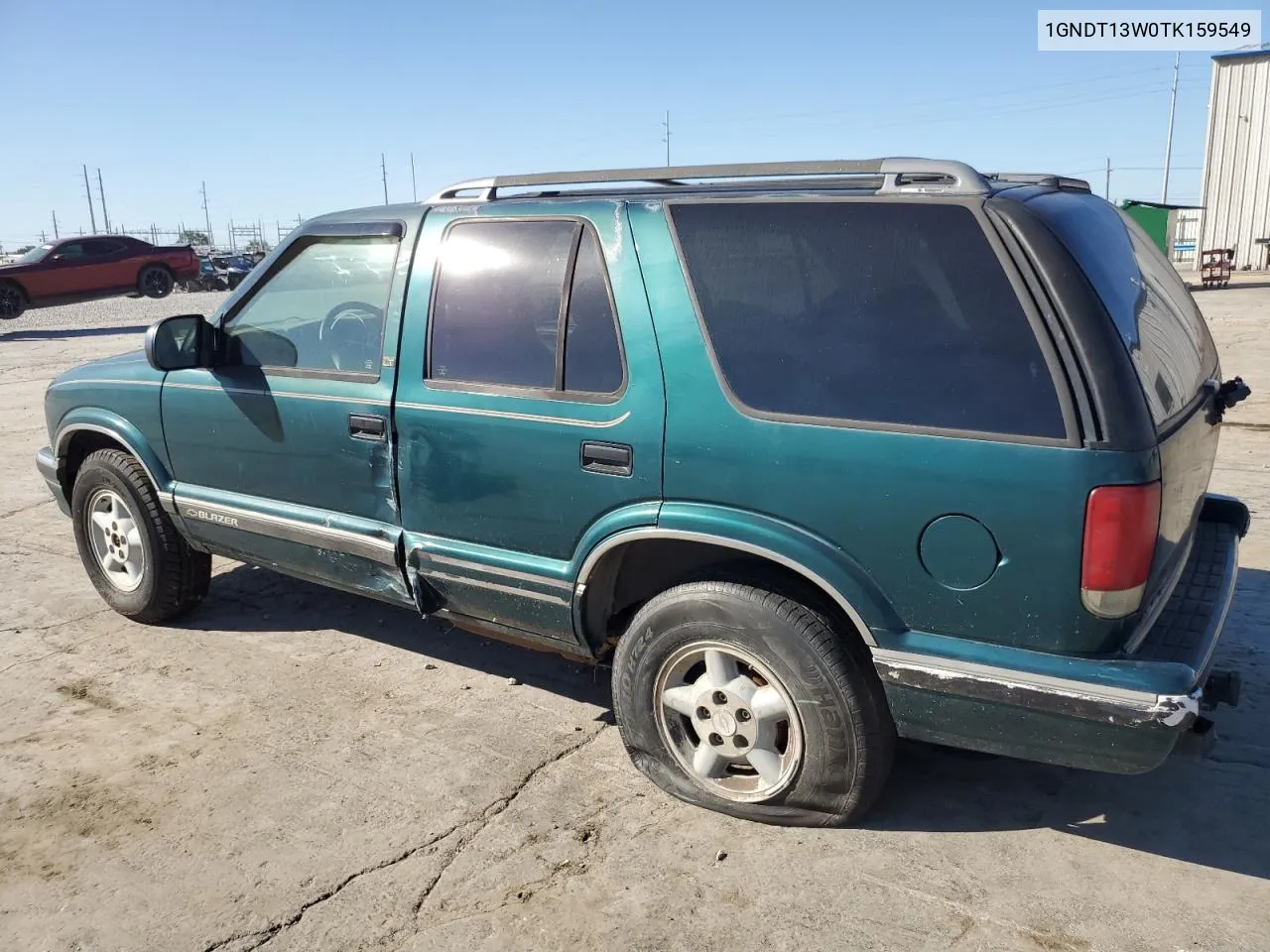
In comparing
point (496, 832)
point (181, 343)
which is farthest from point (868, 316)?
point (181, 343)

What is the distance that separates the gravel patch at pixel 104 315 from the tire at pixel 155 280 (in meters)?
0.50

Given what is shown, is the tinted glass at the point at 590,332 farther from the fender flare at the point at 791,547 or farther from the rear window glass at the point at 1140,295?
the rear window glass at the point at 1140,295

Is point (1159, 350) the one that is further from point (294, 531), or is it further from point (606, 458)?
point (294, 531)

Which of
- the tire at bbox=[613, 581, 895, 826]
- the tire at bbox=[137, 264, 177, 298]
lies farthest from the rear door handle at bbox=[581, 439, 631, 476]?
the tire at bbox=[137, 264, 177, 298]

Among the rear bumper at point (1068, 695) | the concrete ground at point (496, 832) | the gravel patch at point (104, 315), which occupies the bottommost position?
the concrete ground at point (496, 832)

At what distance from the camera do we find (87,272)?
2288 cm

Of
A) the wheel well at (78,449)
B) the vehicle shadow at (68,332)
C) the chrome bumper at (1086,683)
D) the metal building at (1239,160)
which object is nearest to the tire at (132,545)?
the wheel well at (78,449)

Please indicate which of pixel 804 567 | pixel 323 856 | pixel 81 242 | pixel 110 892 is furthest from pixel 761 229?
pixel 81 242

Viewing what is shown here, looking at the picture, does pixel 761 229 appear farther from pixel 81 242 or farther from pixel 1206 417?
pixel 81 242

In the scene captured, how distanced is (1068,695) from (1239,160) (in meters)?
34.1

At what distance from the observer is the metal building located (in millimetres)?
29859

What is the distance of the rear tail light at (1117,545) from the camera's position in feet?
7.87

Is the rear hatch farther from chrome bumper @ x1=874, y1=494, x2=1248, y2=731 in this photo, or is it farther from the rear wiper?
chrome bumper @ x1=874, y1=494, x2=1248, y2=731

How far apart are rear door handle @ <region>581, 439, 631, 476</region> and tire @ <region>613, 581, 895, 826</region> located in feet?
1.32
